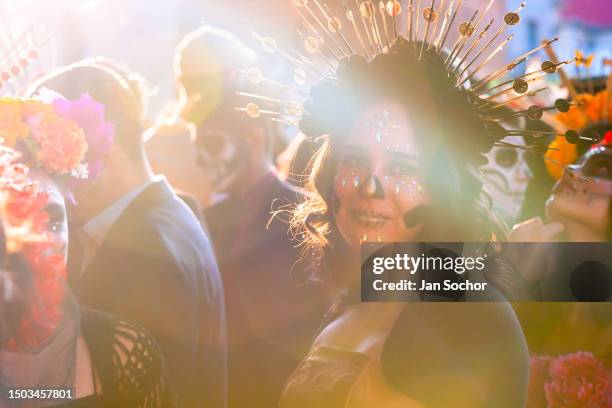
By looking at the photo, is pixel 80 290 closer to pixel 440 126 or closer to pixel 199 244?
pixel 199 244

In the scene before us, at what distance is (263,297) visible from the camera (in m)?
2.00

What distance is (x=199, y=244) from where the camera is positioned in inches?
80.1

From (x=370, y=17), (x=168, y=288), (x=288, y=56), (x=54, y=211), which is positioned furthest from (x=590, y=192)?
(x=54, y=211)

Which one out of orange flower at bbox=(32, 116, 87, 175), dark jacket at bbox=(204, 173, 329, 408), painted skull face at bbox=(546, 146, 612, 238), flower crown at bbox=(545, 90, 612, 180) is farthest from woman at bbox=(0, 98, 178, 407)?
flower crown at bbox=(545, 90, 612, 180)

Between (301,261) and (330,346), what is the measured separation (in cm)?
24

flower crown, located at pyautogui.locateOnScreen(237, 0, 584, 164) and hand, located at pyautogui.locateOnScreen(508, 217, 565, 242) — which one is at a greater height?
flower crown, located at pyautogui.locateOnScreen(237, 0, 584, 164)

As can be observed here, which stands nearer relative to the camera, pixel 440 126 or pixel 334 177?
pixel 440 126

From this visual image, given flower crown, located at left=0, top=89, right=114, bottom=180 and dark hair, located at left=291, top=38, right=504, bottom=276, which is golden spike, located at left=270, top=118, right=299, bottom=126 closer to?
dark hair, located at left=291, top=38, right=504, bottom=276

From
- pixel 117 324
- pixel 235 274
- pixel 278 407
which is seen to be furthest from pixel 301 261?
pixel 117 324

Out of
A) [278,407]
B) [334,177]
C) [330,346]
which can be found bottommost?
[278,407]

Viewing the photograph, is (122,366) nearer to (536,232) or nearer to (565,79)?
(536,232)

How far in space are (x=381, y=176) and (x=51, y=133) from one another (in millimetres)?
793

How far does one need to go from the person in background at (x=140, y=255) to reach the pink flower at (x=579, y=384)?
0.85m

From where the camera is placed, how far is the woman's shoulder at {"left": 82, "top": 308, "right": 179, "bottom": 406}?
1.85 m
